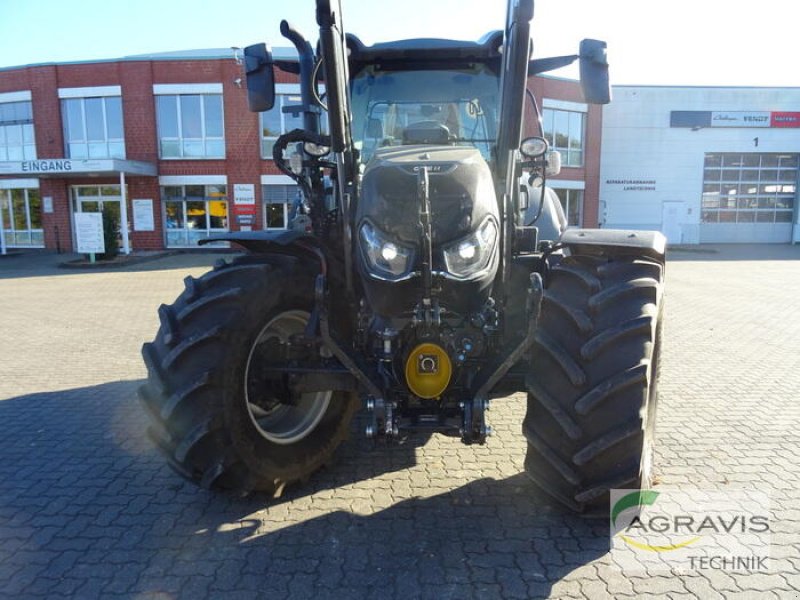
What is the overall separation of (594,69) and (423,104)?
1298mm

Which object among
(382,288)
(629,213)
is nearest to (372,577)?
(382,288)

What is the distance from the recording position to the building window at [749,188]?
3328 cm

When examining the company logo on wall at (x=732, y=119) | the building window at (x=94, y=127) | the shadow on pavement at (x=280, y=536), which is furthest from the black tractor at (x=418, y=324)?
the company logo on wall at (x=732, y=119)

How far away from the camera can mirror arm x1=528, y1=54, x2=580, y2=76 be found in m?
4.07

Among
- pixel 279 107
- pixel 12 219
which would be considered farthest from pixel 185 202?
pixel 12 219

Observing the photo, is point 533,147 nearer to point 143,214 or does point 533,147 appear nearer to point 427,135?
point 427,135

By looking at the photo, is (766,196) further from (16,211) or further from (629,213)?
(16,211)

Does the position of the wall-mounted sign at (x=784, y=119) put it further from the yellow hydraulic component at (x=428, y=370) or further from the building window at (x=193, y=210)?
the yellow hydraulic component at (x=428, y=370)

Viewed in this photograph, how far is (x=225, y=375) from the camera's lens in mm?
3221

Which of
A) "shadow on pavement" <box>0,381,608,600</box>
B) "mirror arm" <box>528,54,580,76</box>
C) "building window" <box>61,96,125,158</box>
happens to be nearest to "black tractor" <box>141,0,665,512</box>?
"shadow on pavement" <box>0,381,608,600</box>

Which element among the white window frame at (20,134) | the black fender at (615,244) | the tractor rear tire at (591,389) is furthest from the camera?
the white window frame at (20,134)

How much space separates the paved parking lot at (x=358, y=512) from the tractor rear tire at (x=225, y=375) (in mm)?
307

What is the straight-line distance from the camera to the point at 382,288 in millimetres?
2959

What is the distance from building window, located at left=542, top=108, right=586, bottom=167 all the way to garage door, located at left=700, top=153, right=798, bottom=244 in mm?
9178
